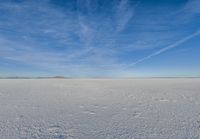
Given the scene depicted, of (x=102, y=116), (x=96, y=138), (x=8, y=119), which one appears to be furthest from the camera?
(x=102, y=116)

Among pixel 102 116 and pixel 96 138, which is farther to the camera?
pixel 102 116

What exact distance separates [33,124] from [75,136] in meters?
1.29

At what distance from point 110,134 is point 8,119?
2783 mm

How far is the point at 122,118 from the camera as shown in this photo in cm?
469

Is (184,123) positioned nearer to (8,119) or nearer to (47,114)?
(47,114)

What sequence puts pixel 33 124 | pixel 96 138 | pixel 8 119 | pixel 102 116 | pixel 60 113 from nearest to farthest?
1. pixel 96 138
2. pixel 33 124
3. pixel 8 119
4. pixel 102 116
5. pixel 60 113

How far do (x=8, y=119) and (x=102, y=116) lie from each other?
8.01 feet

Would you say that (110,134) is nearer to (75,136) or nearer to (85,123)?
(75,136)

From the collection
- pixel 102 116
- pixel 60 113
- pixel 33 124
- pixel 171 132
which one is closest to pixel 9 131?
pixel 33 124

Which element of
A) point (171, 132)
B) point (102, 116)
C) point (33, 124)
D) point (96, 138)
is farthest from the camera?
point (102, 116)

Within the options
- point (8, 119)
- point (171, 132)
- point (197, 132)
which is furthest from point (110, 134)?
point (8, 119)

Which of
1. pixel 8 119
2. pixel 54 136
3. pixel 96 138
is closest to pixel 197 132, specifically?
pixel 96 138

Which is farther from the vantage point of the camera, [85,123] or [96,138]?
[85,123]

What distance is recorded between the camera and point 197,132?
352cm
